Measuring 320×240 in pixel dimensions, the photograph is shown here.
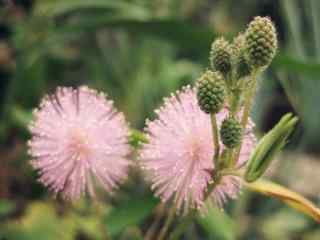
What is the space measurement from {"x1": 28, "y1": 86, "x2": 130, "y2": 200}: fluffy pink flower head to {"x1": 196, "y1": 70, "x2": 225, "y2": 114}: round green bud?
21cm

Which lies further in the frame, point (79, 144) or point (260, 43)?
point (79, 144)

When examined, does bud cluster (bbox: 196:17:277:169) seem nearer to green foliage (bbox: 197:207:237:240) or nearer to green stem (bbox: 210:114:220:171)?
green stem (bbox: 210:114:220:171)

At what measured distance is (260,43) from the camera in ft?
3.68

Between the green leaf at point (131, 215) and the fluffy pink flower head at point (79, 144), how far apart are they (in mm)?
249

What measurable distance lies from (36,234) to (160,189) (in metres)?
0.74

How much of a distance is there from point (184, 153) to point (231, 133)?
0.14 metres

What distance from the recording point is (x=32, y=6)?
3115 mm

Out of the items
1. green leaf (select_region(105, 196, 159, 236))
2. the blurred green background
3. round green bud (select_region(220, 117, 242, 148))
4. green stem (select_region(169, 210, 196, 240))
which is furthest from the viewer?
the blurred green background

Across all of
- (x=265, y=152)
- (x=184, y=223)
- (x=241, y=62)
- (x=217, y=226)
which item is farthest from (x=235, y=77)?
(x=217, y=226)

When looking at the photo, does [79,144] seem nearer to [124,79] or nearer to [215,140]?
[215,140]

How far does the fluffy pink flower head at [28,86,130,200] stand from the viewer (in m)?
1.29

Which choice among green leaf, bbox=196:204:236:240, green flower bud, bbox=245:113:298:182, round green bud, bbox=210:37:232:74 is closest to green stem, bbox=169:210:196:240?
green flower bud, bbox=245:113:298:182

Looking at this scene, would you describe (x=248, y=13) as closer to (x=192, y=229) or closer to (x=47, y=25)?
(x=47, y=25)

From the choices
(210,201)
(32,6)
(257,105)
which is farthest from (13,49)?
(210,201)
